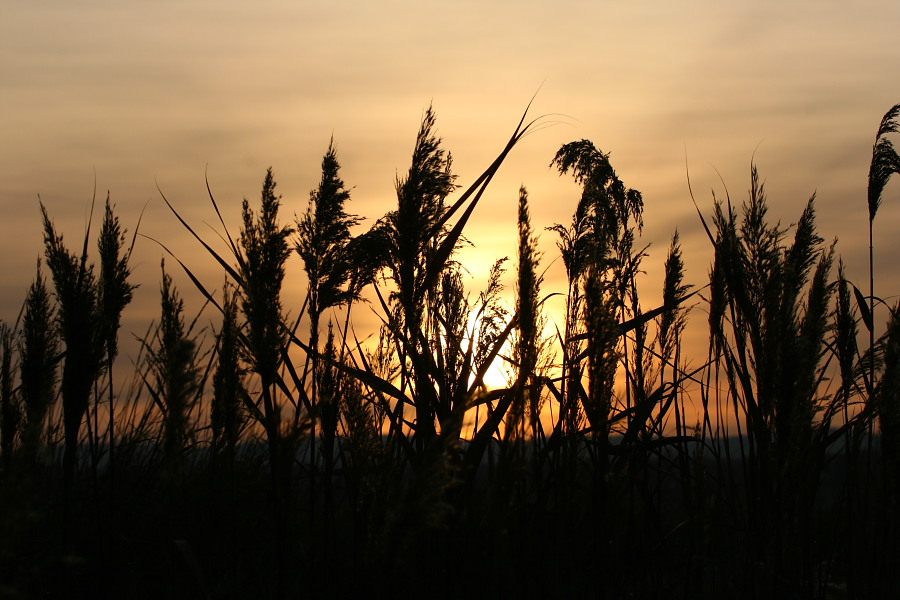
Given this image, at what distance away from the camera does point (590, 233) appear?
12.6ft

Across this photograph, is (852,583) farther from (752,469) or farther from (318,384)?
(318,384)

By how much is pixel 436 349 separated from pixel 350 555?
118 centimetres

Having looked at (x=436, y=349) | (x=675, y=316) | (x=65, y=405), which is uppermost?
(x=675, y=316)

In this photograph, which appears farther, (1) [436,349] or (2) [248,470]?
(2) [248,470]

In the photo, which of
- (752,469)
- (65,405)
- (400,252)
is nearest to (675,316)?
(752,469)

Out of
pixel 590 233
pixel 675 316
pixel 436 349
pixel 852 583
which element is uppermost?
pixel 590 233

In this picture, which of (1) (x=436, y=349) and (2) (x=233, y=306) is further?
(1) (x=436, y=349)

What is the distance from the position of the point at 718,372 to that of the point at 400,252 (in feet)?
6.38

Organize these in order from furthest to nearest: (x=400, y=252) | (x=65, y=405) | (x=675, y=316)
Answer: (x=675, y=316)
(x=400, y=252)
(x=65, y=405)

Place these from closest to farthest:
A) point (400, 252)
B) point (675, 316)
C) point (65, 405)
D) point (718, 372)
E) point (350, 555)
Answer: point (65, 405), point (400, 252), point (350, 555), point (718, 372), point (675, 316)

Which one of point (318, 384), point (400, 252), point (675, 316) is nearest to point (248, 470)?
point (318, 384)

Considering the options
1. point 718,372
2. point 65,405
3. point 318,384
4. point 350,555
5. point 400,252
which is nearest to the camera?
point 65,405

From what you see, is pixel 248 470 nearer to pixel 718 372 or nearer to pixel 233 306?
pixel 233 306

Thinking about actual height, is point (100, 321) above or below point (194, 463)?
above
